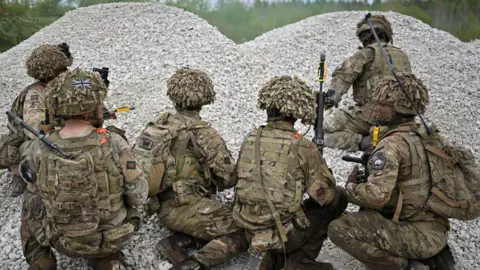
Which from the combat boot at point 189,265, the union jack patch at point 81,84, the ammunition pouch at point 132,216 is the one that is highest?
the union jack patch at point 81,84

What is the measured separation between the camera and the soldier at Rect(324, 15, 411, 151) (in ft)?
22.1

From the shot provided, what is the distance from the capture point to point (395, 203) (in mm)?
4094

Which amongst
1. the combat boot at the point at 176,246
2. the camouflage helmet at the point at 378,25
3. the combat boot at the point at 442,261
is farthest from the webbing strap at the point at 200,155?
the camouflage helmet at the point at 378,25

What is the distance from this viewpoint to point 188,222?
182 inches

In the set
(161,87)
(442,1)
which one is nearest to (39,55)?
(161,87)

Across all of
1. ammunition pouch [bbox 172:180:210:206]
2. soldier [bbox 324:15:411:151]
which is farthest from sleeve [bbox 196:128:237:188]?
soldier [bbox 324:15:411:151]

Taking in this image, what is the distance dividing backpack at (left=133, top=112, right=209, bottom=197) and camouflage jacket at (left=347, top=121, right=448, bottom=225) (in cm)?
167

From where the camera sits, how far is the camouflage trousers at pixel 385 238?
13.0 ft

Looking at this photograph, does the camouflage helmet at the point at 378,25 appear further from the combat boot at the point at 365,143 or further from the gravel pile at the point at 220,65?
the gravel pile at the point at 220,65

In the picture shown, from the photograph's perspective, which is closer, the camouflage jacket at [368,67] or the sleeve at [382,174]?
the sleeve at [382,174]

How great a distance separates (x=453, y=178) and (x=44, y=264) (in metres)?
3.81

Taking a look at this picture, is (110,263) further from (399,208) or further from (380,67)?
(380,67)

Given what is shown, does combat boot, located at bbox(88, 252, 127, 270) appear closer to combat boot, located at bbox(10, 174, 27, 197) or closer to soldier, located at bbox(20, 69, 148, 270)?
soldier, located at bbox(20, 69, 148, 270)

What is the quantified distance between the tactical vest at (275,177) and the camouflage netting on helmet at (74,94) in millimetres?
1481
